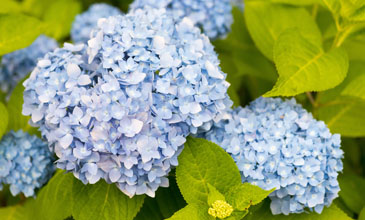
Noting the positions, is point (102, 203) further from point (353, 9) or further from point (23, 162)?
point (353, 9)

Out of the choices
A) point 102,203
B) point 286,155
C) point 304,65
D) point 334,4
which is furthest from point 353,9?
point 102,203

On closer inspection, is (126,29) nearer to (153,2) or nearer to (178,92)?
(178,92)

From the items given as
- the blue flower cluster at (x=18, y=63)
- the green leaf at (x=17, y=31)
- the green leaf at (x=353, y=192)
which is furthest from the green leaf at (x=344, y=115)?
the blue flower cluster at (x=18, y=63)

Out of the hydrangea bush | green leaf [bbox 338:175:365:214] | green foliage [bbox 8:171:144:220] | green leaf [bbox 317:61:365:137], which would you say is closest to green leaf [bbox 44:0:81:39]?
the hydrangea bush

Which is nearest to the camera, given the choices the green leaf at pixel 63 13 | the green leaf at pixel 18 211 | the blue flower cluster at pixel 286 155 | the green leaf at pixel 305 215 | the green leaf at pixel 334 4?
the blue flower cluster at pixel 286 155

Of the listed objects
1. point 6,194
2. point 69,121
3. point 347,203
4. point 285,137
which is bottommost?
point 347,203

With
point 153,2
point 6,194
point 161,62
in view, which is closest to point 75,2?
point 153,2

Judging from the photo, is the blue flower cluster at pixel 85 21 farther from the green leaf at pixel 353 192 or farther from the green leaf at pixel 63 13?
the green leaf at pixel 353 192
